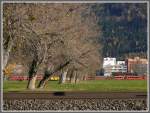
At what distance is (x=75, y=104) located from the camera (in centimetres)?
1705

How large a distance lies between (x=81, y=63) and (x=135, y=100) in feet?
64.8

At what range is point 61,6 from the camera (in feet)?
88.2

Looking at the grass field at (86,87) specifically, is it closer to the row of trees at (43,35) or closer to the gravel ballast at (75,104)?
the row of trees at (43,35)

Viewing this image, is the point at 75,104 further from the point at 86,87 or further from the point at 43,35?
the point at 86,87

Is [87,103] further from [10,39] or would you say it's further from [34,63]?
[34,63]

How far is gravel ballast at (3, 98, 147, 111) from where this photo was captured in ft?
55.1

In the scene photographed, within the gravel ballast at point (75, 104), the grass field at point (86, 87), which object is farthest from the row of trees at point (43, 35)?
the gravel ballast at point (75, 104)

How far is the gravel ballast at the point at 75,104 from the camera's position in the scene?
661 inches

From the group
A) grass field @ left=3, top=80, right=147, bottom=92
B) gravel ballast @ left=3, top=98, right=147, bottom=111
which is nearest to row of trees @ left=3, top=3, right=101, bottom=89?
grass field @ left=3, top=80, right=147, bottom=92

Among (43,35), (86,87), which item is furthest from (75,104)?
(86,87)

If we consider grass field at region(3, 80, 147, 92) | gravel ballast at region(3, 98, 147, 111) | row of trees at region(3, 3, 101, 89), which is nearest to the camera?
gravel ballast at region(3, 98, 147, 111)

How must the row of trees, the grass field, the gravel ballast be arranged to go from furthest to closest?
the grass field
the row of trees
the gravel ballast

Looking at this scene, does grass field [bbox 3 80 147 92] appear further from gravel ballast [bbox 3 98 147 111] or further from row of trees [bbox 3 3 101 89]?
gravel ballast [bbox 3 98 147 111]

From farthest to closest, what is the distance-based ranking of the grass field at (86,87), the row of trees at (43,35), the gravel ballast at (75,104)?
the grass field at (86,87) < the row of trees at (43,35) < the gravel ballast at (75,104)
